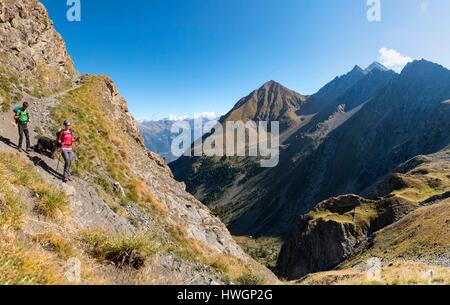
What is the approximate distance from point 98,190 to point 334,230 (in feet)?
208

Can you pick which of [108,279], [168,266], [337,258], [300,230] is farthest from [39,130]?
[300,230]

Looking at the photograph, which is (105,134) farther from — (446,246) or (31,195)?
(446,246)

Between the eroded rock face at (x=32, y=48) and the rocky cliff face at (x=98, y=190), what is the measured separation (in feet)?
0.42

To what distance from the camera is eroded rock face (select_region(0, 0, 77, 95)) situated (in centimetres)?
3328

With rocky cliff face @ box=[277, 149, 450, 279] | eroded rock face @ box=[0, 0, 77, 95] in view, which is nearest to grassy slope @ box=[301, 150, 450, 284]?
rocky cliff face @ box=[277, 149, 450, 279]

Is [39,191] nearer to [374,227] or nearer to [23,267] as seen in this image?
[23,267]

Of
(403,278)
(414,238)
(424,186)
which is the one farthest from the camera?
(424,186)

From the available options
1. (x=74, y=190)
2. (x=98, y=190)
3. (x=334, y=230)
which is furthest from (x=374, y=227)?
(x=74, y=190)

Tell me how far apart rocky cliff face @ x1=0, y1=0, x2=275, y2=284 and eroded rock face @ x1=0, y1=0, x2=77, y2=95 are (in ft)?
0.42

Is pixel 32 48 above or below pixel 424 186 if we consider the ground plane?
above

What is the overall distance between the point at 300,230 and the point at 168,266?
78.7m

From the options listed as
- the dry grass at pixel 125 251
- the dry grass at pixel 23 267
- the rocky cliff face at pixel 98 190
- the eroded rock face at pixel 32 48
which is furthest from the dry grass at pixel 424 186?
the dry grass at pixel 23 267

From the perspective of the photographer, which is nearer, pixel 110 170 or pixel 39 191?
pixel 39 191

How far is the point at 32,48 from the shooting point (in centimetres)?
3938
